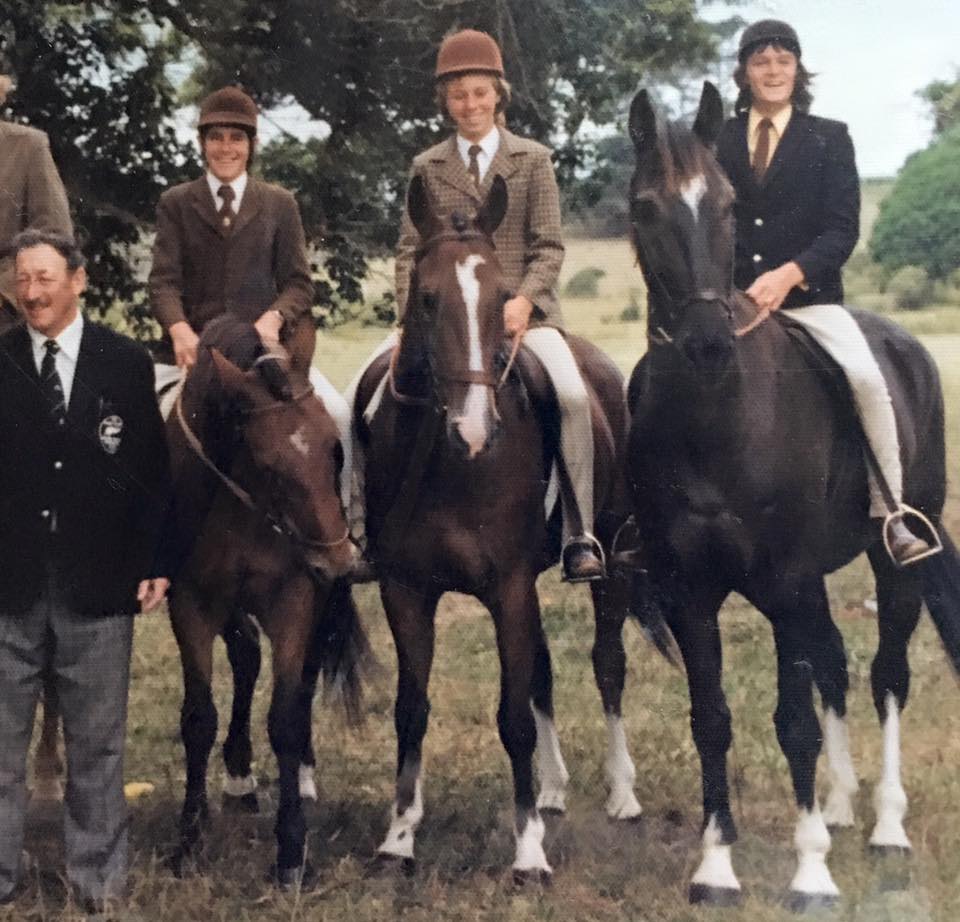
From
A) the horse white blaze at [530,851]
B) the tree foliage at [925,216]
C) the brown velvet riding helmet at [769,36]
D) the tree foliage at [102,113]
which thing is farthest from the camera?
the tree foliage at [102,113]

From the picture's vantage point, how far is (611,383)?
606 centimetres

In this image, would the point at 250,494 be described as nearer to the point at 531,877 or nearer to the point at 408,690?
the point at 408,690

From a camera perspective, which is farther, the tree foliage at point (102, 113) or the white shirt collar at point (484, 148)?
the tree foliage at point (102, 113)

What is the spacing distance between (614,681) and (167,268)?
2.65 meters

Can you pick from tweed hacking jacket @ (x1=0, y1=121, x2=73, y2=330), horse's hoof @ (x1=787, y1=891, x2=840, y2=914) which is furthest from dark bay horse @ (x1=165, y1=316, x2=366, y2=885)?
horse's hoof @ (x1=787, y1=891, x2=840, y2=914)

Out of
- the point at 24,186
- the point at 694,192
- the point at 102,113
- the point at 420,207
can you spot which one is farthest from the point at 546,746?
the point at 102,113

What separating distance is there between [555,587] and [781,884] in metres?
3.49

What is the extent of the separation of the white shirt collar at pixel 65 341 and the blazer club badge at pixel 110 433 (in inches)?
8.8

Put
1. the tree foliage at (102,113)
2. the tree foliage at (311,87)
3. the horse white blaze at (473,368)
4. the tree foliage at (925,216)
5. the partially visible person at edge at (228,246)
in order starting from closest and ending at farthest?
A: the horse white blaze at (473,368), the partially visible person at edge at (228,246), the tree foliage at (925,216), the tree foliage at (311,87), the tree foliage at (102,113)

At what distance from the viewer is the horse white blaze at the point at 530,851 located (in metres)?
5.09

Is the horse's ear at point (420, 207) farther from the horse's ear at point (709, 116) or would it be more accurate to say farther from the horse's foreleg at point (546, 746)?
the horse's foreleg at point (546, 746)

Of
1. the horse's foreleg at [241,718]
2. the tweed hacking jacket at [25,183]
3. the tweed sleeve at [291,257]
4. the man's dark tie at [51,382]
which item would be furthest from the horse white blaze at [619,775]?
the tweed hacking jacket at [25,183]

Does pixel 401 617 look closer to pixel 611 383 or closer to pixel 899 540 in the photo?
pixel 611 383

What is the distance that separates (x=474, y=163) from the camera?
5.34m
